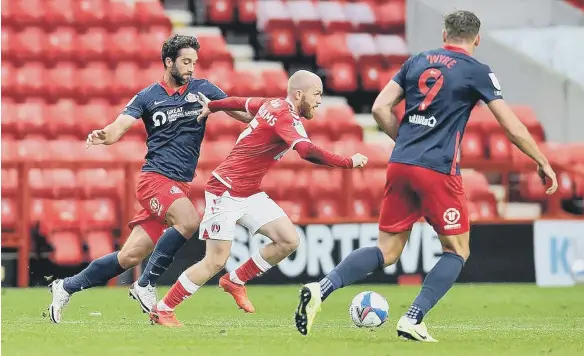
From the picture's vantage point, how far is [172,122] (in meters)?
9.58

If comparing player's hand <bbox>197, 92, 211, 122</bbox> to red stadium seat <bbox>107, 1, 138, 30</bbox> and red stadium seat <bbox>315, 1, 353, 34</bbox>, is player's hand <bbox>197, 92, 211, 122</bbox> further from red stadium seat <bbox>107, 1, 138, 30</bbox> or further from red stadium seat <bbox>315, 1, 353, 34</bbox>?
red stadium seat <bbox>315, 1, 353, 34</bbox>

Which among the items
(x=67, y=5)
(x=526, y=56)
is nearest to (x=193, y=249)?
(x=67, y=5)

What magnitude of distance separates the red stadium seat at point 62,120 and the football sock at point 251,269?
6779 mm

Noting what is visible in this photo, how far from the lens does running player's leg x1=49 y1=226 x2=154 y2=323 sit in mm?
9422

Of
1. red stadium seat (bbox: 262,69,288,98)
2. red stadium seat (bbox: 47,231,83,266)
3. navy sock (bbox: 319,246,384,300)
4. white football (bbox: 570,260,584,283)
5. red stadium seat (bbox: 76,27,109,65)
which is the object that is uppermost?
red stadium seat (bbox: 76,27,109,65)

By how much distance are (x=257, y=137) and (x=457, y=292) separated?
16.0 ft

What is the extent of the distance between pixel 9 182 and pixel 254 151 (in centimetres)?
650

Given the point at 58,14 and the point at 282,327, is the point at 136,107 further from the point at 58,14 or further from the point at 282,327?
the point at 58,14

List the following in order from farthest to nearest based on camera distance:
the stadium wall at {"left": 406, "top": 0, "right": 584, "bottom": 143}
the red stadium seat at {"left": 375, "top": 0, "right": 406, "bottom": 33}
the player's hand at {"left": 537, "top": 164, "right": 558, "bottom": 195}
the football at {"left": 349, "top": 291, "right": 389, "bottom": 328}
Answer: the red stadium seat at {"left": 375, "top": 0, "right": 406, "bottom": 33}, the stadium wall at {"left": 406, "top": 0, "right": 584, "bottom": 143}, the football at {"left": 349, "top": 291, "right": 389, "bottom": 328}, the player's hand at {"left": 537, "top": 164, "right": 558, "bottom": 195}

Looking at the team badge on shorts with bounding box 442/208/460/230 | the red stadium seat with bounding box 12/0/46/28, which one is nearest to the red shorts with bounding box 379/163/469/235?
the team badge on shorts with bounding box 442/208/460/230

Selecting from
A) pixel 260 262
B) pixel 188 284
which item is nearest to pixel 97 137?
pixel 188 284

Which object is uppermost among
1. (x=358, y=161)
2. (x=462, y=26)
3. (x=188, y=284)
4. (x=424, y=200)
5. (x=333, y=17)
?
(x=462, y=26)

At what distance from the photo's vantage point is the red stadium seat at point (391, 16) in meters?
19.5

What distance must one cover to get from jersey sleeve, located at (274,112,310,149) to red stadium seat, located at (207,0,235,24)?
34.4 ft
